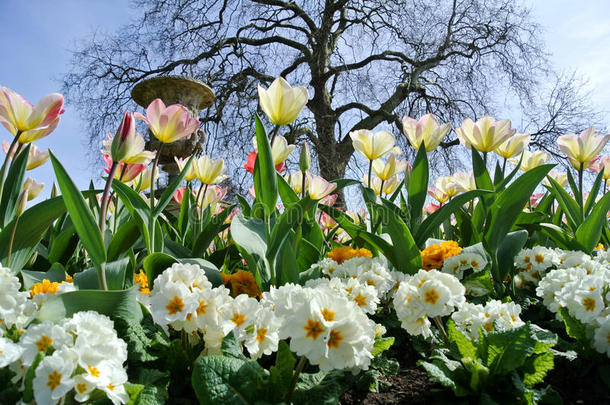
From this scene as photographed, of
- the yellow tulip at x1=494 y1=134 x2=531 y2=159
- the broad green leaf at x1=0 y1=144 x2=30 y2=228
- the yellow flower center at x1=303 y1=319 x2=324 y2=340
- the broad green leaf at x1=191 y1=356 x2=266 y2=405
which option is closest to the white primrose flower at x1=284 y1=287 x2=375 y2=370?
the yellow flower center at x1=303 y1=319 x2=324 y2=340

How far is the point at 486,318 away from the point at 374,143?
0.83 m

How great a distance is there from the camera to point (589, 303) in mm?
1029

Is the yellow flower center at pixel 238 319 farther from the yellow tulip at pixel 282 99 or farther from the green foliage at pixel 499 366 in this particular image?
the yellow tulip at pixel 282 99

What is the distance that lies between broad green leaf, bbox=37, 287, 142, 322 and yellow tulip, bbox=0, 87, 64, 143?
20.1 inches

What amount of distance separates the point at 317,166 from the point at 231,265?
8738 mm

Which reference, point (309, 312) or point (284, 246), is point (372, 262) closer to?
point (284, 246)

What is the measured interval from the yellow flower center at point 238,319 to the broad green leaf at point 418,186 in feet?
3.10

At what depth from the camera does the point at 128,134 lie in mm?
1101

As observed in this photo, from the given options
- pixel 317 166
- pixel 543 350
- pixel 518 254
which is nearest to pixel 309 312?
pixel 543 350

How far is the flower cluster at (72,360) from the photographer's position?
61 centimetres

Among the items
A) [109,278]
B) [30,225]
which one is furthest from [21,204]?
[109,278]

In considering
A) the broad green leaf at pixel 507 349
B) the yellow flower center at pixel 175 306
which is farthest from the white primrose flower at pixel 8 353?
the broad green leaf at pixel 507 349

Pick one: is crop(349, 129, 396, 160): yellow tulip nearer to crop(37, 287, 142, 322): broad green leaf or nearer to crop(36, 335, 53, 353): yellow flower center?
crop(37, 287, 142, 322): broad green leaf

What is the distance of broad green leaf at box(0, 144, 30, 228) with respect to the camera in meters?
1.24
